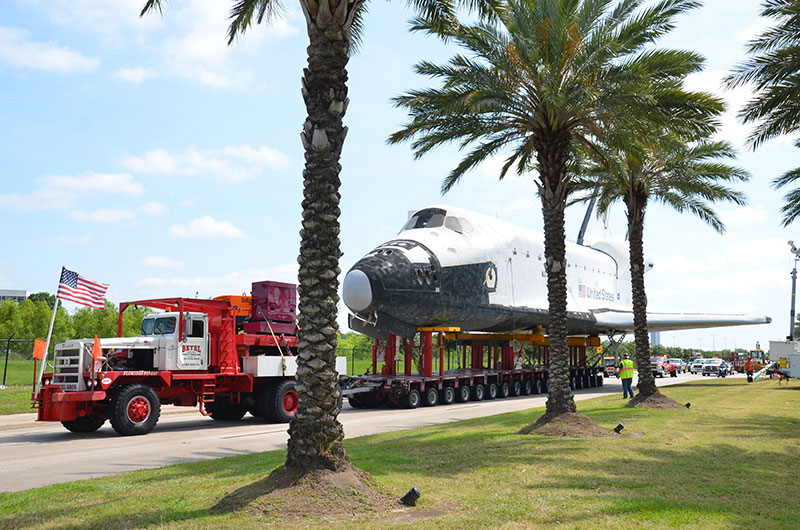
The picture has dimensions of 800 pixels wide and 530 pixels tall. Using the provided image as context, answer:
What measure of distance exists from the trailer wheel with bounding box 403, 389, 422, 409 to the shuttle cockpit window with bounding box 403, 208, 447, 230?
597 centimetres

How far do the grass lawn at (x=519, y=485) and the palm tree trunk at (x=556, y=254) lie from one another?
1382 mm

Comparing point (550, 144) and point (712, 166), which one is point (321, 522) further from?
point (712, 166)

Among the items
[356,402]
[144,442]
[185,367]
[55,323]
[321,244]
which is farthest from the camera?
[55,323]

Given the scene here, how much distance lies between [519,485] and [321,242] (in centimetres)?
375

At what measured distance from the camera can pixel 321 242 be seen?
25.0 ft

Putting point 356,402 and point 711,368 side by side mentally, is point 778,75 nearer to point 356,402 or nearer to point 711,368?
point 356,402

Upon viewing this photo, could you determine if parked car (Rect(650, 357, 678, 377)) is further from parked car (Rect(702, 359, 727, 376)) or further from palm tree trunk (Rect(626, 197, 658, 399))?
palm tree trunk (Rect(626, 197, 658, 399))

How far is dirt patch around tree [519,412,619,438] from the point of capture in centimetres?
1288

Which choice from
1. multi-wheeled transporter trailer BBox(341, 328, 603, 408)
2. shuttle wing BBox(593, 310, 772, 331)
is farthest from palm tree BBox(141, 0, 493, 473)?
shuttle wing BBox(593, 310, 772, 331)

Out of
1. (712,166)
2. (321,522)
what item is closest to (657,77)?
(712,166)

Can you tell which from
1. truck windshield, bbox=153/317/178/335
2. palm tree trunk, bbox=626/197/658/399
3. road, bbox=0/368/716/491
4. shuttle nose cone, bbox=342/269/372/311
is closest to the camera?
road, bbox=0/368/716/491

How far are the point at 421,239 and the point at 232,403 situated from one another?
27.2ft

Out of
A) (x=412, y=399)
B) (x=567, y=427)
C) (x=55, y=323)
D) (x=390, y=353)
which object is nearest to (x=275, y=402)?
(x=412, y=399)

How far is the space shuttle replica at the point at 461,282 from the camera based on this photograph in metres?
20.7
